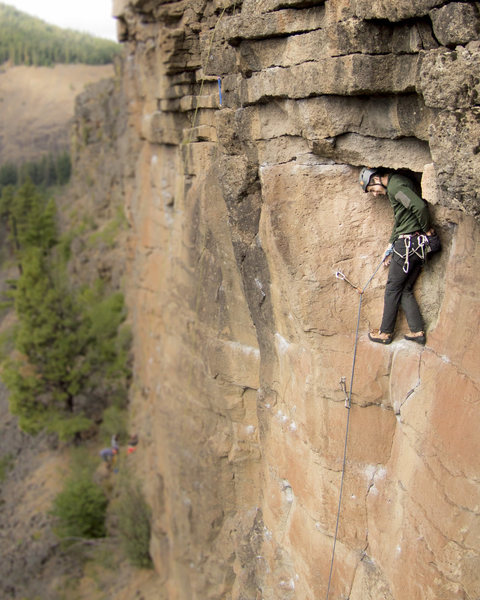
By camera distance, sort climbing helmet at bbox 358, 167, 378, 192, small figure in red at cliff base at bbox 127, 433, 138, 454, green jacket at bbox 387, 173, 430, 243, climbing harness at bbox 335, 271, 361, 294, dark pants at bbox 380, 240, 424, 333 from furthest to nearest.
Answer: small figure in red at cliff base at bbox 127, 433, 138, 454 < climbing harness at bbox 335, 271, 361, 294 < dark pants at bbox 380, 240, 424, 333 < climbing helmet at bbox 358, 167, 378, 192 < green jacket at bbox 387, 173, 430, 243

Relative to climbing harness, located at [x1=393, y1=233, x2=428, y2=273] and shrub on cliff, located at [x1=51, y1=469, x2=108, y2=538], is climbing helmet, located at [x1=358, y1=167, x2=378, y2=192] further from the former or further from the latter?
shrub on cliff, located at [x1=51, y1=469, x2=108, y2=538]

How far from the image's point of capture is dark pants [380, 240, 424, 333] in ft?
16.4

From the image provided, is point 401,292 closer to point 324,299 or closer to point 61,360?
point 324,299

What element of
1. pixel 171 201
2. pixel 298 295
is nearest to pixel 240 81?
pixel 298 295

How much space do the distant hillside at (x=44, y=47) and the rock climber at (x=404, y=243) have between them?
185 ft

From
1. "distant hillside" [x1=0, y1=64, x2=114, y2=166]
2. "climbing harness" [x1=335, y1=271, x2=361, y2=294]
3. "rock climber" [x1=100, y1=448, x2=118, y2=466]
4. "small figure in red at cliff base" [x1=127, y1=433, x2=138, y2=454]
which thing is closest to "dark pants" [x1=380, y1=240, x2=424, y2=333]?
"climbing harness" [x1=335, y1=271, x2=361, y2=294]

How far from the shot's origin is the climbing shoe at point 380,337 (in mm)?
5344

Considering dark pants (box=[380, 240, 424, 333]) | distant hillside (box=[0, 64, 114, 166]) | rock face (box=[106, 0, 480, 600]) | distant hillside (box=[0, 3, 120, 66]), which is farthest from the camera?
distant hillside (box=[0, 3, 120, 66])

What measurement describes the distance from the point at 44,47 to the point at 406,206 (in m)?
71.6

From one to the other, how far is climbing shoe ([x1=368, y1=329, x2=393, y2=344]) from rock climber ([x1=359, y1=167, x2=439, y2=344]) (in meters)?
0.03

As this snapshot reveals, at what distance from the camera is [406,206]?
186 inches

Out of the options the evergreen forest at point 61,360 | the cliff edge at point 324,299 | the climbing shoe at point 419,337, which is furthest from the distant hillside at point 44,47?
the climbing shoe at point 419,337

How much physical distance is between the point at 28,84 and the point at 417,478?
64.7 meters

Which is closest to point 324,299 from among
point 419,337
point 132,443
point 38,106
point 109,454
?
point 419,337
